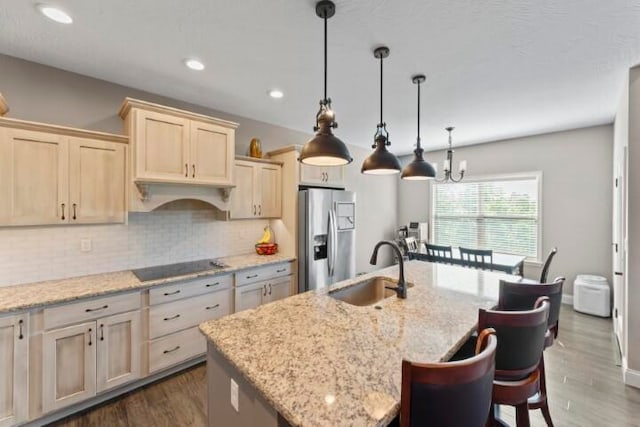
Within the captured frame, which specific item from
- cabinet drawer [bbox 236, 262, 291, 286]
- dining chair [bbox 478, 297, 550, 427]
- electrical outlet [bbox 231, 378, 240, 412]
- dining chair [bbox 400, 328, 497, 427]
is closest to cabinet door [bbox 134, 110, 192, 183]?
cabinet drawer [bbox 236, 262, 291, 286]

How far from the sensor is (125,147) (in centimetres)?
249

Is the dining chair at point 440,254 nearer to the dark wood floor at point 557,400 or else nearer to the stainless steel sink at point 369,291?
the dark wood floor at point 557,400

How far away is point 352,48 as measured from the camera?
2.12 m

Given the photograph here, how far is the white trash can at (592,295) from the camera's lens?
3725 mm

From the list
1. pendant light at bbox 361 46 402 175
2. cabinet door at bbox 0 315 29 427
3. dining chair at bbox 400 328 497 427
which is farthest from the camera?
pendant light at bbox 361 46 402 175

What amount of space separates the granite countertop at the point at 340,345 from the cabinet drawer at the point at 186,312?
1215 mm

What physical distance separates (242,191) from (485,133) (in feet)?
12.9

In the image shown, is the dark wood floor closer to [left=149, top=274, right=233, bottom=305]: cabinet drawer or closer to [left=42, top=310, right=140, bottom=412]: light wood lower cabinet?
[left=42, top=310, right=140, bottom=412]: light wood lower cabinet

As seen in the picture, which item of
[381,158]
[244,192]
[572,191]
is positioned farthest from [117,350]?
[572,191]

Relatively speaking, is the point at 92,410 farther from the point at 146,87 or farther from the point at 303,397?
the point at 146,87

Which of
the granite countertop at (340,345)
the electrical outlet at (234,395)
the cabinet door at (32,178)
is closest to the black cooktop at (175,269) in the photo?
the cabinet door at (32,178)

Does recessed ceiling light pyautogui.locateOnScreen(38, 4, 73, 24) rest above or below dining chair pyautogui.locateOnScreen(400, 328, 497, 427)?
above

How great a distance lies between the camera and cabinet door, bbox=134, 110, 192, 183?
8.00ft

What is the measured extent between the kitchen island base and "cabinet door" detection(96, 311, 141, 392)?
1.19 meters
